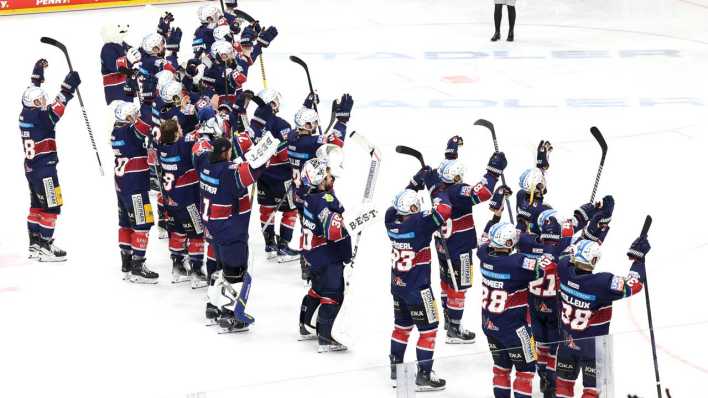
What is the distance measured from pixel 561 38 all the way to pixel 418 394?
37.3 ft

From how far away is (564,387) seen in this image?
7754 mm

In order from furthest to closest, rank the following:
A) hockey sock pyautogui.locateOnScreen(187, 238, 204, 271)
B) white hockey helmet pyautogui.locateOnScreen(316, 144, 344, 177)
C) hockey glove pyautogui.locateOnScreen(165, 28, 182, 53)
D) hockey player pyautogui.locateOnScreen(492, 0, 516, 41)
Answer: hockey player pyautogui.locateOnScreen(492, 0, 516, 41), hockey glove pyautogui.locateOnScreen(165, 28, 182, 53), hockey sock pyautogui.locateOnScreen(187, 238, 204, 271), white hockey helmet pyautogui.locateOnScreen(316, 144, 344, 177)

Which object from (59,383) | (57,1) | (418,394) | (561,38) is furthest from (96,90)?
(418,394)

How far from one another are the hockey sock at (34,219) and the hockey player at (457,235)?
12.3ft

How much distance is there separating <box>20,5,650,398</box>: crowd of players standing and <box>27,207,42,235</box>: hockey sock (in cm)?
1

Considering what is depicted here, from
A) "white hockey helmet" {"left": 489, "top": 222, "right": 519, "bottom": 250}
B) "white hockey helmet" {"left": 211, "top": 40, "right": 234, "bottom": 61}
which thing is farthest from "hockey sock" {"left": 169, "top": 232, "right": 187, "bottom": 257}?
"white hockey helmet" {"left": 489, "top": 222, "right": 519, "bottom": 250}

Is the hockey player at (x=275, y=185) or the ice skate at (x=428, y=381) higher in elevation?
the hockey player at (x=275, y=185)

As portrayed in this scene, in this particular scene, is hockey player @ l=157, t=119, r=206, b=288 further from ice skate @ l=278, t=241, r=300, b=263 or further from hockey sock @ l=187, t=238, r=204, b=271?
ice skate @ l=278, t=241, r=300, b=263

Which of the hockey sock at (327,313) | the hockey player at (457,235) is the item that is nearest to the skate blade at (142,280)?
the hockey sock at (327,313)

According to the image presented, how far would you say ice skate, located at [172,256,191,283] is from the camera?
10578mm

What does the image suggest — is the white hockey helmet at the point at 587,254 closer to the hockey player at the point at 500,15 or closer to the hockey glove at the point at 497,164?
the hockey glove at the point at 497,164

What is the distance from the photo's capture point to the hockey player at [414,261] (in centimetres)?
822

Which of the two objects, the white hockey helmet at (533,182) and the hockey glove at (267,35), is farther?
the hockey glove at (267,35)

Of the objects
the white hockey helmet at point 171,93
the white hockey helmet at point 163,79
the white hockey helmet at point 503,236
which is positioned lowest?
the white hockey helmet at point 503,236
